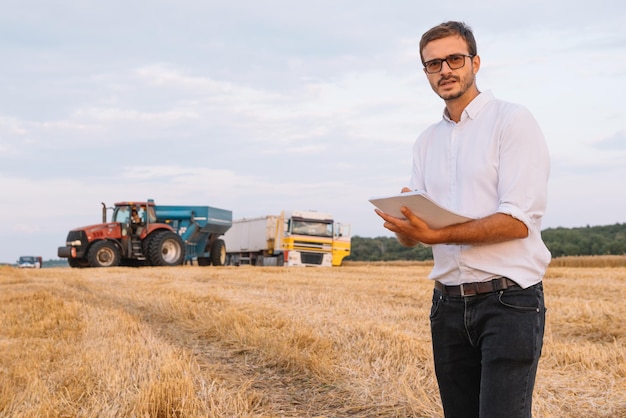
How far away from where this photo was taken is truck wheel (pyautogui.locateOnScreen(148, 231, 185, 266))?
26.6m

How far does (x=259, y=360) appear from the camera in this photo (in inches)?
274

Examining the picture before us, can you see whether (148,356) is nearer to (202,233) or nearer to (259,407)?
(259,407)

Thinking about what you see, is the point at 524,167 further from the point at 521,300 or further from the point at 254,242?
the point at 254,242

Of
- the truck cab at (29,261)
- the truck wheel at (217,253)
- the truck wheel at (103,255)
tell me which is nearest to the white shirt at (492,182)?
the truck wheel at (103,255)

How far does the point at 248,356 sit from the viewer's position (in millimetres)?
7238

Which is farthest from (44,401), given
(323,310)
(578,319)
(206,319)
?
(578,319)

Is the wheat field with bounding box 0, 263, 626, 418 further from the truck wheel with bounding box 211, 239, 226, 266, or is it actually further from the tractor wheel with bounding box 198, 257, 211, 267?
the tractor wheel with bounding box 198, 257, 211, 267

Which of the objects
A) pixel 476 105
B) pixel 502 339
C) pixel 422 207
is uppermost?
pixel 476 105

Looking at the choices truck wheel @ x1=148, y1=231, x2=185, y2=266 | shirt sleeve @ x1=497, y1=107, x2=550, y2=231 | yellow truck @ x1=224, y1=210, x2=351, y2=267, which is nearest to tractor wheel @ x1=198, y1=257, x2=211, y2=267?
yellow truck @ x1=224, y1=210, x2=351, y2=267

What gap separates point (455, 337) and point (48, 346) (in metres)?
5.44

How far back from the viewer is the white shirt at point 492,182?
2.65m

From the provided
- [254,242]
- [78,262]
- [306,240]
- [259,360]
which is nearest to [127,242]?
[78,262]

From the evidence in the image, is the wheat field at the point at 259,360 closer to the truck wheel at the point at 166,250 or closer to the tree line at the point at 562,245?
the truck wheel at the point at 166,250

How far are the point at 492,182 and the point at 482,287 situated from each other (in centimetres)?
39
